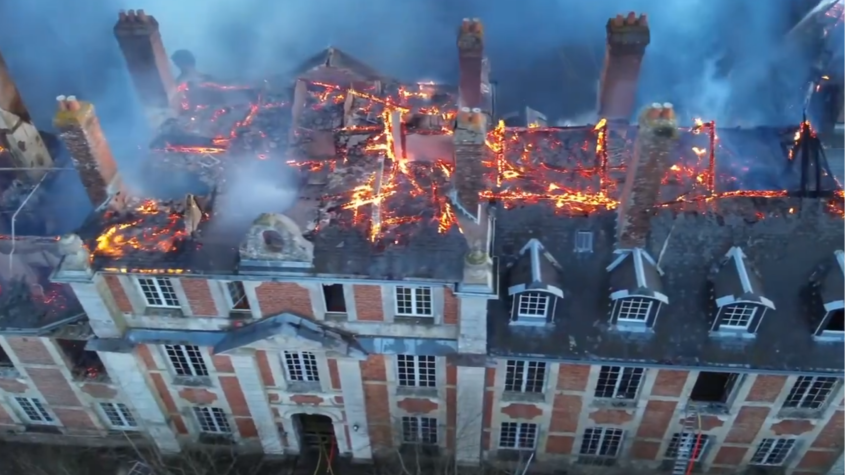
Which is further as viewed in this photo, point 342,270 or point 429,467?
point 429,467

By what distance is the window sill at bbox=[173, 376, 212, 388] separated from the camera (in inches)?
1153

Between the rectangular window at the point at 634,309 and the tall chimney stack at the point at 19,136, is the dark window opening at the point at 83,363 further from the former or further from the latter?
the rectangular window at the point at 634,309

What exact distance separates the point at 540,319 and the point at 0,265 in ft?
67.1

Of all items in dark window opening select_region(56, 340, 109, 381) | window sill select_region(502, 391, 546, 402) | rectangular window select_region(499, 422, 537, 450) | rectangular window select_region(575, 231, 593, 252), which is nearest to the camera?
rectangular window select_region(575, 231, 593, 252)

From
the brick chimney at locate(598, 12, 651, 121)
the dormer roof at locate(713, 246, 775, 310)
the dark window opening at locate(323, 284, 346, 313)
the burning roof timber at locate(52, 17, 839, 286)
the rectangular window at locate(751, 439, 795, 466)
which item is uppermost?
the brick chimney at locate(598, 12, 651, 121)

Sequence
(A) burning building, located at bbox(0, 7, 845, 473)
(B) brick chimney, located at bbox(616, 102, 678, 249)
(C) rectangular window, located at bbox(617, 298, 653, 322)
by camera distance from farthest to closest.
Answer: (C) rectangular window, located at bbox(617, 298, 653, 322) < (A) burning building, located at bbox(0, 7, 845, 473) < (B) brick chimney, located at bbox(616, 102, 678, 249)

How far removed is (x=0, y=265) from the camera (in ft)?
91.6

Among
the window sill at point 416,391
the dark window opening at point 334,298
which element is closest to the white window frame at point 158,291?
the dark window opening at point 334,298

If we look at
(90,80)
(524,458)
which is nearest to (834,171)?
(524,458)

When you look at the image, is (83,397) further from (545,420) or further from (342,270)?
(545,420)

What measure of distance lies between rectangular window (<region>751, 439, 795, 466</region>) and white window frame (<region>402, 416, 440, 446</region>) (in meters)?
13.2

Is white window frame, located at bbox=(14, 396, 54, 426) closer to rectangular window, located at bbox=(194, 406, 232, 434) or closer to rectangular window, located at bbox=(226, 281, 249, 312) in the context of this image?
rectangular window, located at bbox=(194, 406, 232, 434)

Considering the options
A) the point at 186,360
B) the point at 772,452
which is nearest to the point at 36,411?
the point at 186,360

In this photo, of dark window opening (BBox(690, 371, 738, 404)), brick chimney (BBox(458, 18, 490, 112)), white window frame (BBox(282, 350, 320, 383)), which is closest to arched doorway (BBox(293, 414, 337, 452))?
white window frame (BBox(282, 350, 320, 383))
